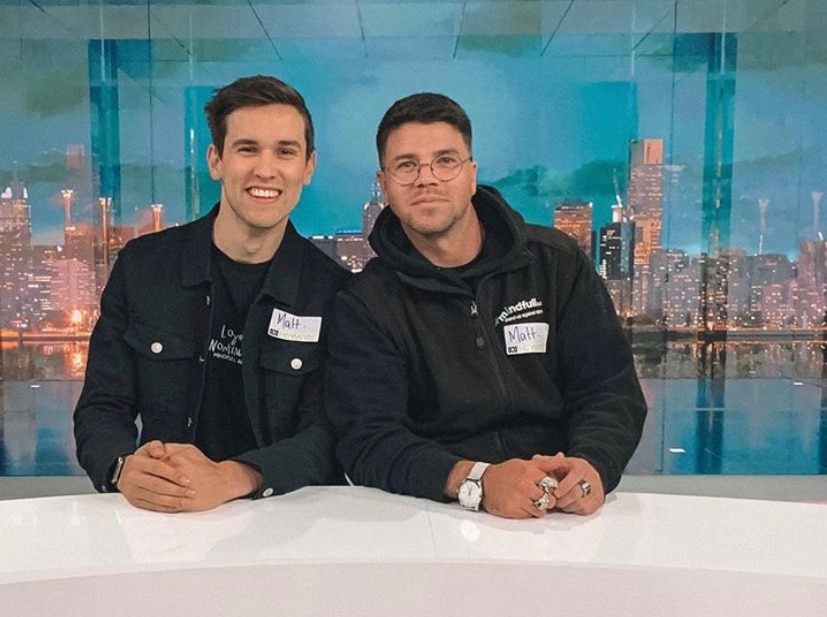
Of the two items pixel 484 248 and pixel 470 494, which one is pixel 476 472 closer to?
pixel 470 494

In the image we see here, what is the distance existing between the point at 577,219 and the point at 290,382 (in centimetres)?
312

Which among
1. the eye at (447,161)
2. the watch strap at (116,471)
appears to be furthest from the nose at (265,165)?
the watch strap at (116,471)

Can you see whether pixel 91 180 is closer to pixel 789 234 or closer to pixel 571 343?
pixel 571 343

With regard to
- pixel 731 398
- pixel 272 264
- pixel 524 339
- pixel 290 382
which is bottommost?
pixel 731 398

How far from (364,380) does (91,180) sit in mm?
3375

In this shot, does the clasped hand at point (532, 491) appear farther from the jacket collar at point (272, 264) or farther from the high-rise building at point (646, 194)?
the high-rise building at point (646, 194)

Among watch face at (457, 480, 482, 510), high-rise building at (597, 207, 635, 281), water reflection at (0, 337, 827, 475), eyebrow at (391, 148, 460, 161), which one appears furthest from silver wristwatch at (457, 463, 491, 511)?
high-rise building at (597, 207, 635, 281)

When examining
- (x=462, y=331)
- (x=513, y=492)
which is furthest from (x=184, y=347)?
(x=513, y=492)

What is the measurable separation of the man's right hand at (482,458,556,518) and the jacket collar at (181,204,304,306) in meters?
0.77

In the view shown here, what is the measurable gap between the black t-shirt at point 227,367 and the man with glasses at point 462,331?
31cm

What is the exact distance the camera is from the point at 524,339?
5.51 ft

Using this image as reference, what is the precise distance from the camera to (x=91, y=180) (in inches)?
173

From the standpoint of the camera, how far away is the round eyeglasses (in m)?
1.67

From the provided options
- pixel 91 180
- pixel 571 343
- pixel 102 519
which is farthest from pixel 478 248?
pixel 91 180
